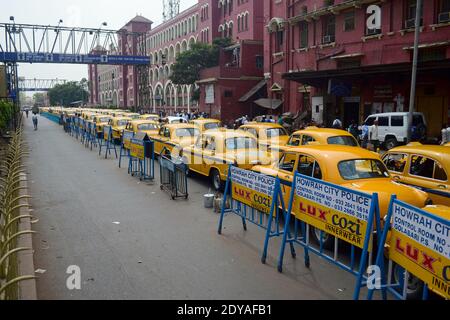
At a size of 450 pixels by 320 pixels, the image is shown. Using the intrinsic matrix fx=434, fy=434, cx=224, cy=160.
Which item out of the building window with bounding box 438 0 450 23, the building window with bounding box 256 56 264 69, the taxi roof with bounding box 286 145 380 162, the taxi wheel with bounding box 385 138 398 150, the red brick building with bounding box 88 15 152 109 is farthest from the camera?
the red brick building with bounding box 88 15 152 109

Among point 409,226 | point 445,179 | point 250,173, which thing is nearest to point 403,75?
point 445,179

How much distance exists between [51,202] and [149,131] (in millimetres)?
9496

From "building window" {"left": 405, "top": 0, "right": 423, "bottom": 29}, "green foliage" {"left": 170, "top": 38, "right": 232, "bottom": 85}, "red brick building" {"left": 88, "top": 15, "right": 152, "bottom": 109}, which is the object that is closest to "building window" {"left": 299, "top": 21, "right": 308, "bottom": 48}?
"building window" {"left": 405, "top": 0, "right": 423, "bottom": 29}

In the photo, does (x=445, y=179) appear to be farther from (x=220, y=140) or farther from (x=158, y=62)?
(x=158, y=62)

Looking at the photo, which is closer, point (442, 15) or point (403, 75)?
point (442, 15)

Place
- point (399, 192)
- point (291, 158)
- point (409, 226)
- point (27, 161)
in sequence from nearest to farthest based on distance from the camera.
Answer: point (409, 226) < point (399, 192) < point (291, 158) < point (27, 161)

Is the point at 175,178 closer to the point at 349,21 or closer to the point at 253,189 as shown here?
the point at 253,189

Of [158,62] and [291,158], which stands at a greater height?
[158,62]

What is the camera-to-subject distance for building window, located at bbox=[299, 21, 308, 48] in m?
31.9

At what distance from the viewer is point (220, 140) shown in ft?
39.7

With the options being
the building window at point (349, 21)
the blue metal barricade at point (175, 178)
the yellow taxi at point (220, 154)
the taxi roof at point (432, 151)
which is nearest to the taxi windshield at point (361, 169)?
the taxi roof at point (432, 151)

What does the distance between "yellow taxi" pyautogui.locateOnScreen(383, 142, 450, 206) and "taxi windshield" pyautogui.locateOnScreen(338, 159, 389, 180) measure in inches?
33.9

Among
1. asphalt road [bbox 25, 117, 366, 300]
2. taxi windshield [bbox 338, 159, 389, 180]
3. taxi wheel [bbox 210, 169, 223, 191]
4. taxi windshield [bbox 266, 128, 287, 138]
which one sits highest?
taxi windshield [bbox 266, 128, 287, 138]

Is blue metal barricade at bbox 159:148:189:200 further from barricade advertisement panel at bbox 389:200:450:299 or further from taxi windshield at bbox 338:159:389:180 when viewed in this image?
barricade advertisement panel at bbox 389:200:450:299
